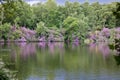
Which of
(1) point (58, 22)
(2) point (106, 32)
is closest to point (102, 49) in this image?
(2) point (106, 32)

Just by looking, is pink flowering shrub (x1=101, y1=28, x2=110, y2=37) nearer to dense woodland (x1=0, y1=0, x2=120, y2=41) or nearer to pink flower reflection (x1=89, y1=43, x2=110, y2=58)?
dense woodland (x1=0, y1=0, x2=120, y2=41)

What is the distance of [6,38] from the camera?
163ft

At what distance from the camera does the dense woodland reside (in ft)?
169

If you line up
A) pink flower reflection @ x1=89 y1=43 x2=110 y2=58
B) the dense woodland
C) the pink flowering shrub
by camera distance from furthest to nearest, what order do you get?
1. the dense woodland
2. the pink flowering shrub
3. pink flower reflection @ x1=89 y1=43 x2=110 y2=58

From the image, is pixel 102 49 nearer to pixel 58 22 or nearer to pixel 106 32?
pixel 106 32

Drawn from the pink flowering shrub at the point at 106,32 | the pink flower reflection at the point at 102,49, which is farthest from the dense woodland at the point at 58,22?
the pink flower reflection at the point at 102,49

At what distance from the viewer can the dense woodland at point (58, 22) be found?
2026 inches

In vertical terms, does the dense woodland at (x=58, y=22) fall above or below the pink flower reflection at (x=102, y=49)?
above

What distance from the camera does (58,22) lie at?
5838 cm

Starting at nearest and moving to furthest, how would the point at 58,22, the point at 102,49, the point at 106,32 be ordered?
1. the point at 102,49
2. the point at 106,32
3. the point at 58,22

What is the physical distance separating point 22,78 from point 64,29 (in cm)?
4010

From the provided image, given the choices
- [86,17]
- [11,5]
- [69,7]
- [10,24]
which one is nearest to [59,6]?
[69,7]

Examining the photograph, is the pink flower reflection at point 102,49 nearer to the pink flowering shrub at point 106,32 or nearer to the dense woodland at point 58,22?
the dense woodland at point 58,22

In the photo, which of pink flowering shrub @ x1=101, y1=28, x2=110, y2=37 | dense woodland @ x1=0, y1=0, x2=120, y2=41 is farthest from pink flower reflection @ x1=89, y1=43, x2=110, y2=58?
pink flowering shrub @ x1=101, y1=28, x2=110, y2=37
